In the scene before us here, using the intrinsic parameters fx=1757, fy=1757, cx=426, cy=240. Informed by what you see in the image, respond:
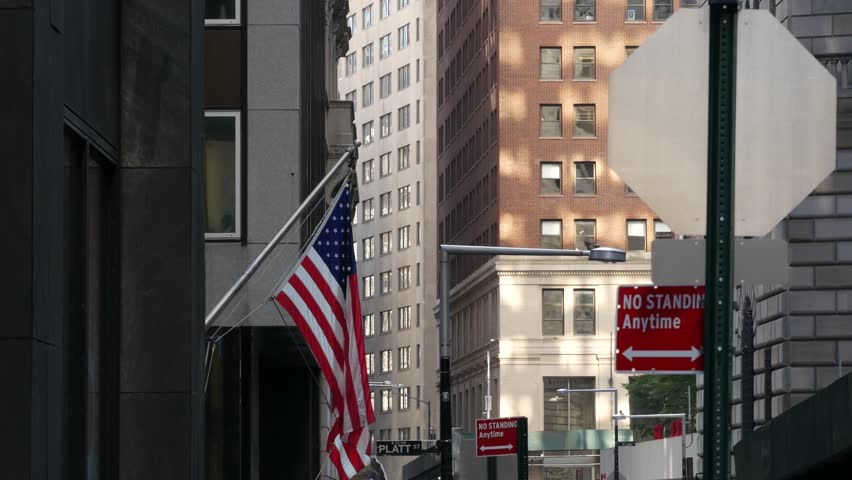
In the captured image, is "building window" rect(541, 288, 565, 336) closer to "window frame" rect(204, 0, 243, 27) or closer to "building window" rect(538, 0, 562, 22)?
"building window" rect(538, 0, 562, 22)

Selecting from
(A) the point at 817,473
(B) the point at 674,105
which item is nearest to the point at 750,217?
(B) the point at 674,105

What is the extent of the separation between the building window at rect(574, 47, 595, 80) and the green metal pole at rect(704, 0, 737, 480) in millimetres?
94731

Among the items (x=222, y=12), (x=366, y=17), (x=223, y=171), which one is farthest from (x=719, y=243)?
(x=366, y=17)

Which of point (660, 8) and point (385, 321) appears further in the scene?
point (385, 321)

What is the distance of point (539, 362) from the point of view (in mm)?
103688

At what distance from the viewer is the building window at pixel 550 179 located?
4050 inches

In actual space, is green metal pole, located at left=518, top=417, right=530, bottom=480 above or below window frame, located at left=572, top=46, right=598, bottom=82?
below

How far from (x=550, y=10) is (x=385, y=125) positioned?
69583mm

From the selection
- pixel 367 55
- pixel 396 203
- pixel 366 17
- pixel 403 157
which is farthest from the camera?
pixel 366 17

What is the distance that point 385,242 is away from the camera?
171 meters

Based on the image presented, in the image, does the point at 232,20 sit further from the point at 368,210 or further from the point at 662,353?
the point at 368,210

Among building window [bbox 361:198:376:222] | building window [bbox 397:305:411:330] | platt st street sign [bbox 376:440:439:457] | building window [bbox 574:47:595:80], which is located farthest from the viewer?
building window [bbox 361:198:376:222]

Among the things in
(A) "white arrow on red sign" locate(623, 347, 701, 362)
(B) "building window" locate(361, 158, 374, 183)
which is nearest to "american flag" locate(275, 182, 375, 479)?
(A) "white arrow on red sign" locate(623, 347, 701, 362)

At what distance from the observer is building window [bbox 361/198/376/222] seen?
570 ft
